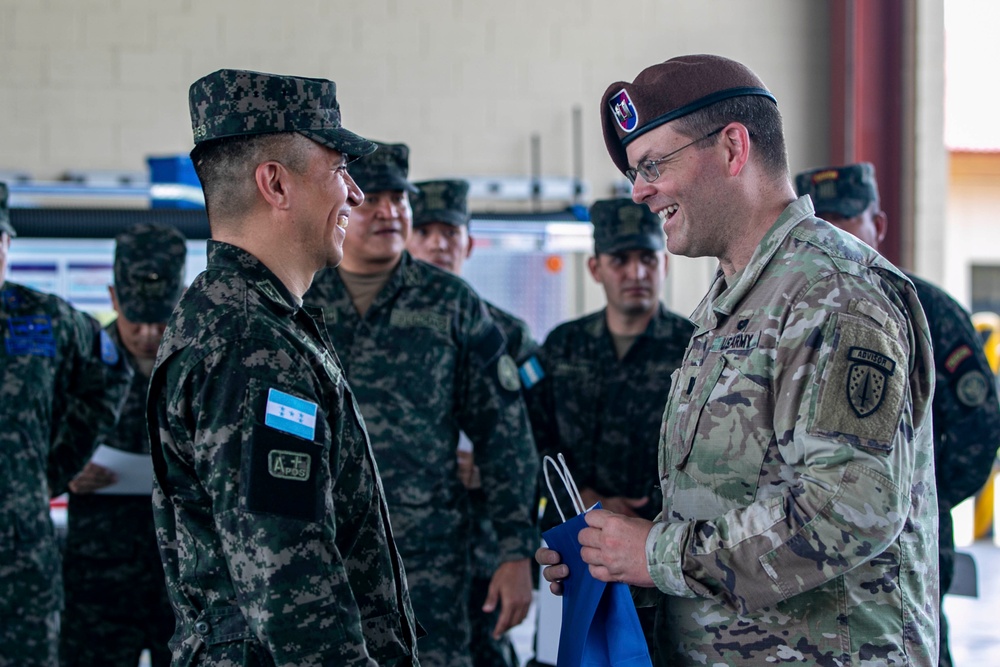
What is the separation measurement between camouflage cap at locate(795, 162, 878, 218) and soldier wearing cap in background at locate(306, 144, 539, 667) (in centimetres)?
123

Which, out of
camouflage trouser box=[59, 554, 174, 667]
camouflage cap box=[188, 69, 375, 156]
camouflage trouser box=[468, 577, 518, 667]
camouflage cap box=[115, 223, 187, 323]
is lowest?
camouflage trouser box=[468, 577, 518, 667]

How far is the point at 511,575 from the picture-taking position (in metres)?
2.88

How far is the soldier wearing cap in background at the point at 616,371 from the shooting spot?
3375mm

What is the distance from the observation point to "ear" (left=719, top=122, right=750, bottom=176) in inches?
63.1

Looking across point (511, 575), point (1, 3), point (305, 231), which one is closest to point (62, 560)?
point (511, 575)

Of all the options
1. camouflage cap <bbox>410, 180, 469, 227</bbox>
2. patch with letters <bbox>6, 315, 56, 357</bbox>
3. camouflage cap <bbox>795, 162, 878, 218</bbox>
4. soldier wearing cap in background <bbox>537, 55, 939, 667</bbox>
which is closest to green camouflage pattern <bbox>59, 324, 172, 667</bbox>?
patch with letters <bbox>6, 315, 56, 357</bbox>

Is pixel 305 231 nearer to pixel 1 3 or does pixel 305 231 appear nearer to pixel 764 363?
pixel 764 363

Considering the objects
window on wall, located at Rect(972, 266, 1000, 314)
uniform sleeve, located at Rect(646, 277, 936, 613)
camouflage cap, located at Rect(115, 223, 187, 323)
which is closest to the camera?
uniform sleeve, located at Rect(646, 277, 936, 613)

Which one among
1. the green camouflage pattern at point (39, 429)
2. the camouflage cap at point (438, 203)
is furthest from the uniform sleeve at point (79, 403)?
the camouflage cap at point (438, 203)

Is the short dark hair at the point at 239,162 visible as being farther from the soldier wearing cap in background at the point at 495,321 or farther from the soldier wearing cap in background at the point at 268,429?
the soldier wearing cap in background at the point at 495,321

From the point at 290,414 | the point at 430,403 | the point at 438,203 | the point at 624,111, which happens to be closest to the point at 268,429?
the point at 290,414

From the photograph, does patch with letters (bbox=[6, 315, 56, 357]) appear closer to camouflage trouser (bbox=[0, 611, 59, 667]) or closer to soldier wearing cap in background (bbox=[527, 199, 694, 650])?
camouflage trouser (bbox=[0, 611, 59, 667])

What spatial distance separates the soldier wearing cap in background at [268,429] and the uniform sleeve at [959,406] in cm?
193

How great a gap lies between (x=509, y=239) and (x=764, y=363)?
4.26m
